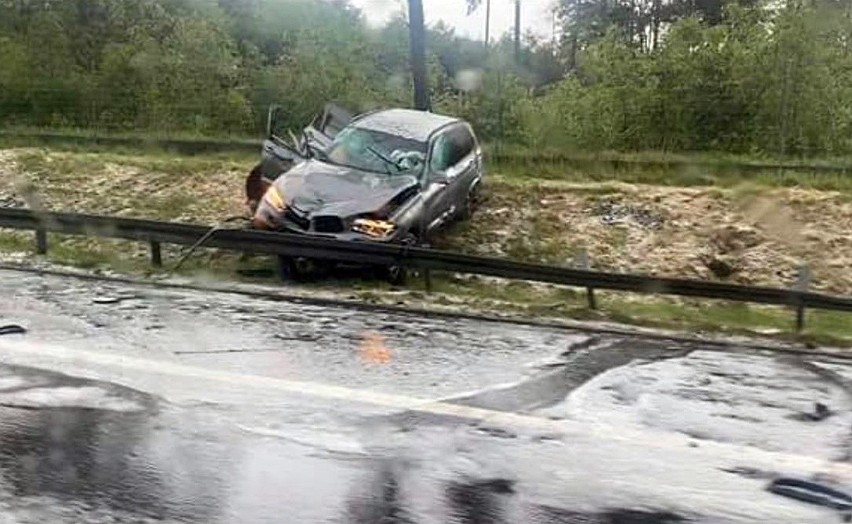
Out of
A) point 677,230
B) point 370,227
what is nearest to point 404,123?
point 370,227

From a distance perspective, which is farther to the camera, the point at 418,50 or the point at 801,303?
the point at 418,50

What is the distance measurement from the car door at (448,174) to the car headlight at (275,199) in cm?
165

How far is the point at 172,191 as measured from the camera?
15.6 meters

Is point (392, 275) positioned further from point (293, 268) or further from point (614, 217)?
point (614, 217)

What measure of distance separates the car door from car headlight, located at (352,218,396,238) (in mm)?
1083

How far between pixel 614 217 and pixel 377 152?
3.77 metres

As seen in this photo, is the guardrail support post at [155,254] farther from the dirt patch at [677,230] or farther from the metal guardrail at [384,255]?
the dirt patch at [677,230]

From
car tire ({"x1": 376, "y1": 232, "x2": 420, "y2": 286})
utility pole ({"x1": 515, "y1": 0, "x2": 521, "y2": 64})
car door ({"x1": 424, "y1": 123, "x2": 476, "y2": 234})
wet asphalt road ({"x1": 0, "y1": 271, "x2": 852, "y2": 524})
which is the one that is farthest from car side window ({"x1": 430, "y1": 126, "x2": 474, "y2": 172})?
utility pole ({"x1": 515, "y1": 0, "x2": 521, "y2": 64})

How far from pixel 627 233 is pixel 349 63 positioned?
16.1 meters

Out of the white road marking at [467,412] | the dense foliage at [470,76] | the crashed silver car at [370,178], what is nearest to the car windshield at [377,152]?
the crashed silver car at [370,178]

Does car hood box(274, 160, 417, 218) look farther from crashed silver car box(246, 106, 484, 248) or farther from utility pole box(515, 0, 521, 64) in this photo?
utility pole box(515, 0, 521, 64)

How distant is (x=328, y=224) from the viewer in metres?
10.7

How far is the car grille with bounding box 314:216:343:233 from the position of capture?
34.9ft

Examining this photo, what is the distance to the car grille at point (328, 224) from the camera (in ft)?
34.9
